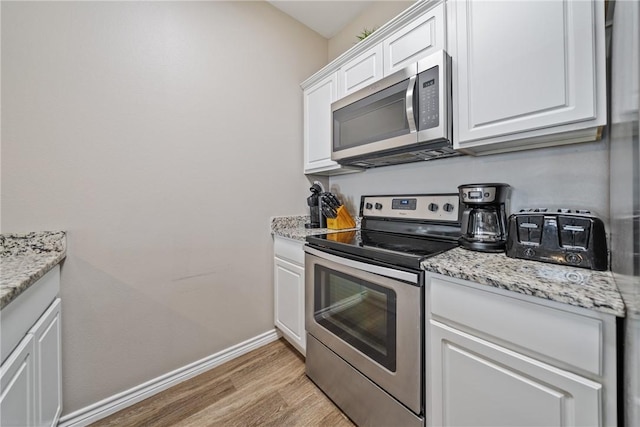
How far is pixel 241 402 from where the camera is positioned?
1.37m

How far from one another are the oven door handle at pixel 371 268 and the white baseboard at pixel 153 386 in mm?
971

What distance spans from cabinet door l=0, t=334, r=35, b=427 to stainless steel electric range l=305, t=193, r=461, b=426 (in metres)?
1.16

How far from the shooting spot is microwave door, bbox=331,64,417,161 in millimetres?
1280

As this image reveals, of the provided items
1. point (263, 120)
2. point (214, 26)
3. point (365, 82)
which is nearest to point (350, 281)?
point (365, 82)

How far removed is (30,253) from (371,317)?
1.62m

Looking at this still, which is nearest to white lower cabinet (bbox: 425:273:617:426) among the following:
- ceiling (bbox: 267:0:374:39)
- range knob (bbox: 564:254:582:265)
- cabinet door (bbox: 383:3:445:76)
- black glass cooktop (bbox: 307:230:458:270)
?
black glass cooktop (bbox: 307:230:458:270)

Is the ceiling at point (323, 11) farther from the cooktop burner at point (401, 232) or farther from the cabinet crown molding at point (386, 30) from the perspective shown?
the cooktop burner at point (401, 232)

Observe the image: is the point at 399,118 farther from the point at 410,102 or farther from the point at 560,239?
the point at 560,239

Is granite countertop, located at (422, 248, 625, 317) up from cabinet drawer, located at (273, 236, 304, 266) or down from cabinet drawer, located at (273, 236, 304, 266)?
up

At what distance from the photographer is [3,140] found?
1066 mm

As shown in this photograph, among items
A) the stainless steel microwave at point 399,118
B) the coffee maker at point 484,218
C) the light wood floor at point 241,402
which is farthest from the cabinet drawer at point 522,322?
the light wood floor at point 241,402

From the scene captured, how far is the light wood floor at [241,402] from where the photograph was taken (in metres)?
1.25

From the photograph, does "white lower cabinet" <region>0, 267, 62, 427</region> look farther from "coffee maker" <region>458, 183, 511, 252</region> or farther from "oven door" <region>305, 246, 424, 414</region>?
"coffee maker" <region>458, 183, 511, 252</region>

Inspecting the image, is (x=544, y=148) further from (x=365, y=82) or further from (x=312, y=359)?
(x=312, y=359)
